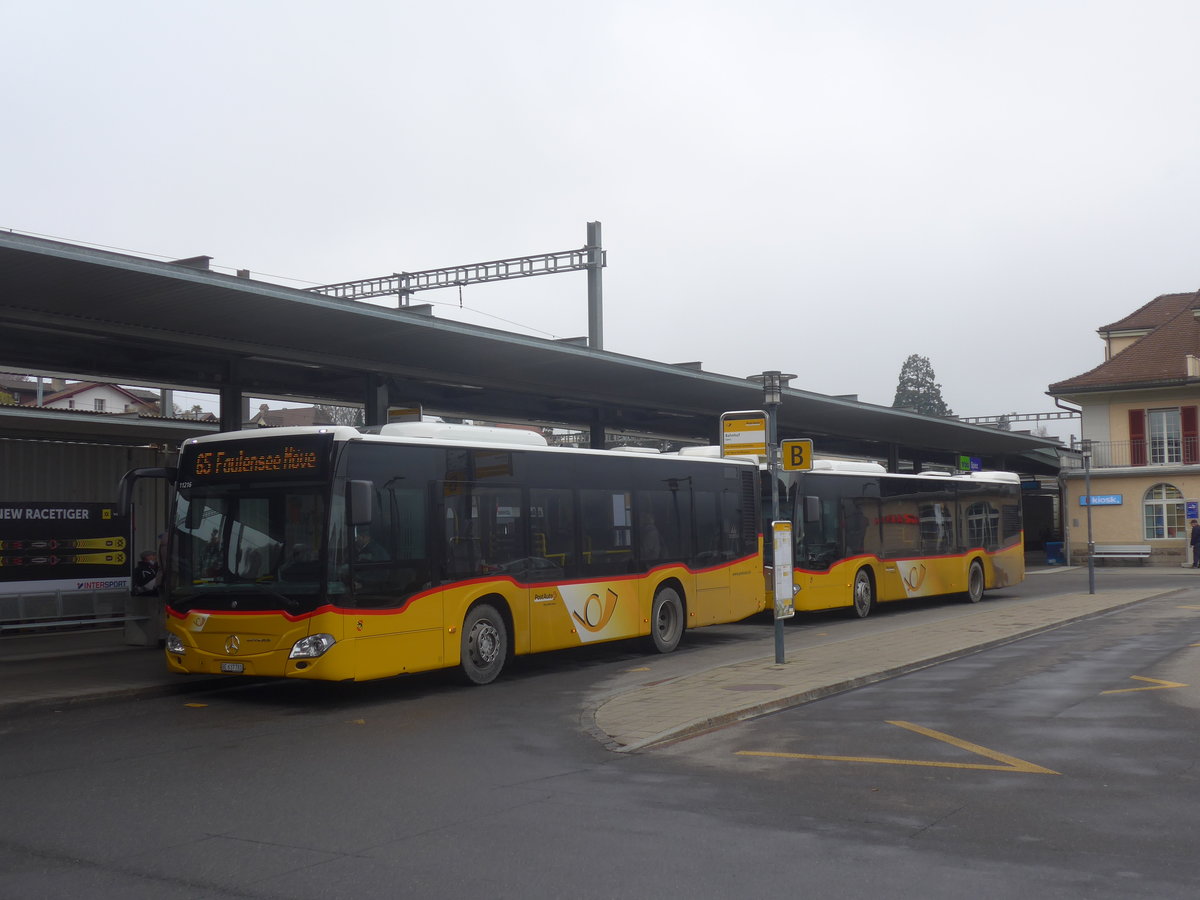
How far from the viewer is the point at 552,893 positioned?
565 cm

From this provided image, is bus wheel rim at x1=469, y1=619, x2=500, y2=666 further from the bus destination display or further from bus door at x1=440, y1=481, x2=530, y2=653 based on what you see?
the bus destination display

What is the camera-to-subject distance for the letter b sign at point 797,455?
15.2 m

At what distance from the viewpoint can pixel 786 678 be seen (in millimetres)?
13484

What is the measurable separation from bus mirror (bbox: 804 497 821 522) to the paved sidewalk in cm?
279

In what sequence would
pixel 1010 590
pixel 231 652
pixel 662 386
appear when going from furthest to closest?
pixel 1010 590 < pixel 662 386 < pixel 231 652

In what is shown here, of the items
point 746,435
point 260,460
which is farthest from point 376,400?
point 260,460

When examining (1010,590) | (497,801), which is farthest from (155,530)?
(1010,590)

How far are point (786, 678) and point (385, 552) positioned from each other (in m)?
4.66

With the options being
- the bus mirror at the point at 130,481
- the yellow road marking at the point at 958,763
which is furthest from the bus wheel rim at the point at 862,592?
the bus mirror at the point at 130,481

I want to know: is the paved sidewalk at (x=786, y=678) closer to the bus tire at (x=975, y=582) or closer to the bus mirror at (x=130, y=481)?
the bus mirror at (x=130, y=481)

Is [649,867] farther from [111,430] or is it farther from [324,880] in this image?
[111,430]

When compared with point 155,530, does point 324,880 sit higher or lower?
lower

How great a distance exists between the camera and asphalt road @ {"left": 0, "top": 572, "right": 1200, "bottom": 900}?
5.92 meters

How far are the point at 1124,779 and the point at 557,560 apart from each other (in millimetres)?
8143
